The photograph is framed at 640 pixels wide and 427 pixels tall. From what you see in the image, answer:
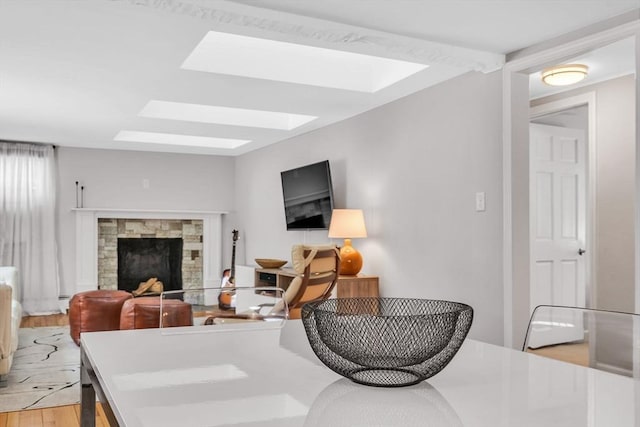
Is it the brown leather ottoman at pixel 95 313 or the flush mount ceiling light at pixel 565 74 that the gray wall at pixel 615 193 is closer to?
the flush mount ceiling light at pixel 565 74

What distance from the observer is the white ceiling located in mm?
2971

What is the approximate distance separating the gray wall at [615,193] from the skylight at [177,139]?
424cm

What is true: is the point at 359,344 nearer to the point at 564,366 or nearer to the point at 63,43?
the point at 564,366

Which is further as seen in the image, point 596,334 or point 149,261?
point 149,261

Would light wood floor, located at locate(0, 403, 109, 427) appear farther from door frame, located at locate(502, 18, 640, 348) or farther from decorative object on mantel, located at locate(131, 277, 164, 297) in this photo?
decorative object on mantel, located at locate(131, 277, 164, 297)

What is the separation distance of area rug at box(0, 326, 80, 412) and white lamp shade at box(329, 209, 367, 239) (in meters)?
2.35

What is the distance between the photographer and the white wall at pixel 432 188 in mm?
4000

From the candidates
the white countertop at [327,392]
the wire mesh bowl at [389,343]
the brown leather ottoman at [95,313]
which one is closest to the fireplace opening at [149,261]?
the brown leather ottoman at [95,313]

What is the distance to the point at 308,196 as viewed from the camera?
20.4 ft

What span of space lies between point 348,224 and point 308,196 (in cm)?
115

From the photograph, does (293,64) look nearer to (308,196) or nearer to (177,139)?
(308,196)

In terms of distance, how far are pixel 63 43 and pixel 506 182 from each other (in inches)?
113

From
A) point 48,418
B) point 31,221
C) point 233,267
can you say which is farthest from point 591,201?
point 31,221

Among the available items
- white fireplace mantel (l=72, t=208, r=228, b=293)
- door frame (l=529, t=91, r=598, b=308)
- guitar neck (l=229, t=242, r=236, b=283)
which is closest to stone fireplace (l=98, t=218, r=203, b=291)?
white fireplace mantel (l=72, t=208, r=228, b=293)
